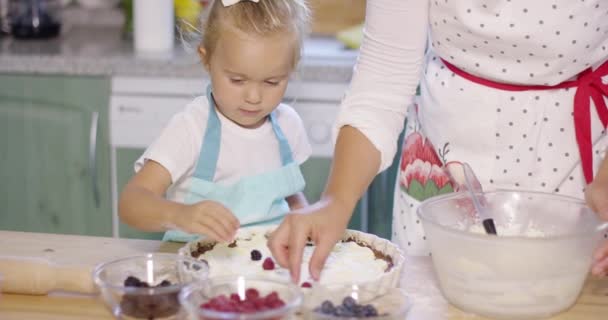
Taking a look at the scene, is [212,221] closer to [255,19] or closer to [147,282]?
[147,282]

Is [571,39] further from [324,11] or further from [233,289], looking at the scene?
[324,11]

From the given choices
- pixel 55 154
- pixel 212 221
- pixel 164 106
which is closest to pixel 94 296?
pixel 212 221

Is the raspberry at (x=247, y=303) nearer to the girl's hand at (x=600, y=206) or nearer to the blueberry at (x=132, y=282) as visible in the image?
the blueberry at (x=132, y=282)

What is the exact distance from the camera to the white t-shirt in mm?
1605

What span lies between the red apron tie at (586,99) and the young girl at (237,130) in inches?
14.7

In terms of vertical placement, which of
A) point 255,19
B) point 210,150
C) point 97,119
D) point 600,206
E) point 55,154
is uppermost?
point 255,19

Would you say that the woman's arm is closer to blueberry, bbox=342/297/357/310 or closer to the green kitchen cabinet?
blueberry, bbox=342/297/357/310

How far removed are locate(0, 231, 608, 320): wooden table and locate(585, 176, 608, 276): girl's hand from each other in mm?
60

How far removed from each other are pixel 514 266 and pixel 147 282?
1.47ft

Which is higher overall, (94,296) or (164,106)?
(94,296)

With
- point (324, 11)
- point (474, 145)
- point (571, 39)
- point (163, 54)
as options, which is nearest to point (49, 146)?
point (163, 54)

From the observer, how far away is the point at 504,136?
1.53 metres

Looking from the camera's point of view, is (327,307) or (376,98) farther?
(376,98)

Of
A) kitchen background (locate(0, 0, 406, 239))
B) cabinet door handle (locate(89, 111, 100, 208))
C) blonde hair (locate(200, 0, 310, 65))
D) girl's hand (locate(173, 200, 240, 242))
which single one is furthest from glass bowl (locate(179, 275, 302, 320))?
cabinet door handle (locate(89, 111, 100, 208))
